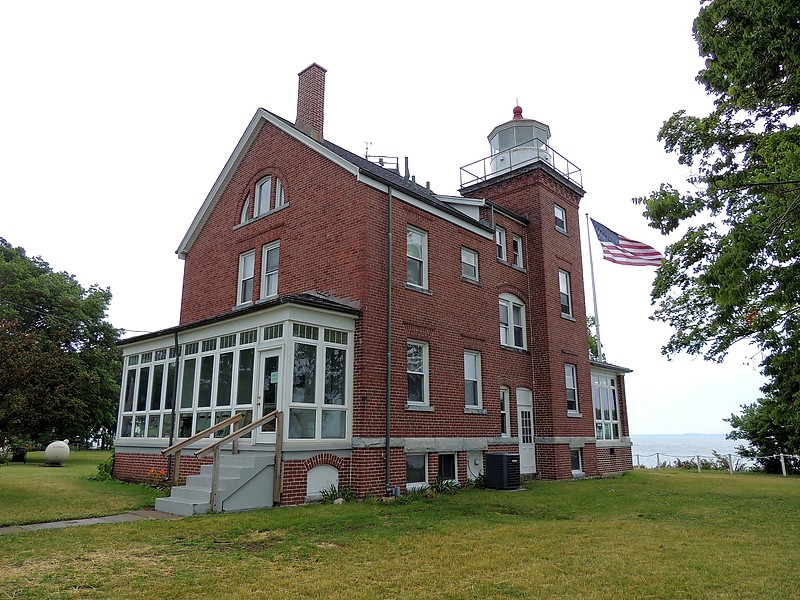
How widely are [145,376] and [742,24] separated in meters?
15.5

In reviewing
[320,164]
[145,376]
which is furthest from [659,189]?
[145,376]

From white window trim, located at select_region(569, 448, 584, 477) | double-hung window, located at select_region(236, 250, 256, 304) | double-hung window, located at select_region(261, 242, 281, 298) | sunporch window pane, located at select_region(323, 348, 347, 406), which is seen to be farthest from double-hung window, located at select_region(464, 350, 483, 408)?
double-hung window, located at select_region(236, 250, 256, 304)

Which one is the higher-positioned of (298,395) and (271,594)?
(298,395)

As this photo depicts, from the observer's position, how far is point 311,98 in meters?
18.9

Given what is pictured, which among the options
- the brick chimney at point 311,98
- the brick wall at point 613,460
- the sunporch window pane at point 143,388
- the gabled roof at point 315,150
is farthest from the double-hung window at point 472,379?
the sunporch window pane at point 143,388

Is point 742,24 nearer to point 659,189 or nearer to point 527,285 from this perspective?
point 659,189

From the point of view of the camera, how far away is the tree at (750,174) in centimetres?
727

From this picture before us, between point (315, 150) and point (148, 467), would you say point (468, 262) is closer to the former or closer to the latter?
point (315, 150)

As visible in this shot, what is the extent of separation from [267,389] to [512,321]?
9.64 meters

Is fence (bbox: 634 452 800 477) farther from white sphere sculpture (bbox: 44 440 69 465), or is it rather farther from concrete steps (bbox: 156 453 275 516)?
white sphere sculpture (bbox: 44 440 69 465)

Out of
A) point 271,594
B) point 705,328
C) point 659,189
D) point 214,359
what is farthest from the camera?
point 705,328

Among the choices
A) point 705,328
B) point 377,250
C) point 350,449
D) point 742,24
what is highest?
point 742,24

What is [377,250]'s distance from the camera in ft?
47.0

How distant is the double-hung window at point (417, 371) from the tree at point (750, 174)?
22.3 feet
